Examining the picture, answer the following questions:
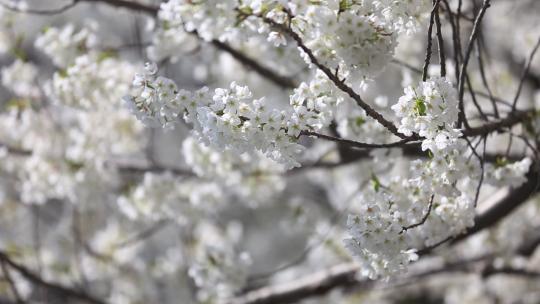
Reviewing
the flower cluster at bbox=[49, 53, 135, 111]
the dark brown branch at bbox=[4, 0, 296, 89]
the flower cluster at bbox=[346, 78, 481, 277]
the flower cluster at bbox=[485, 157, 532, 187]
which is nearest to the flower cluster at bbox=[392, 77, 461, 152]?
the flower cluster at bbox=[346, 78, 481, 277]

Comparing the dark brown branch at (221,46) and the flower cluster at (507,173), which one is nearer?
the flower cluster at (507,173)

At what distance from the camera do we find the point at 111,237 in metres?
6.97

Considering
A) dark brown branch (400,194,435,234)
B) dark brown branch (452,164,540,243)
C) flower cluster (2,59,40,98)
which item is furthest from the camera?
flower cluster (2,59,40,98)

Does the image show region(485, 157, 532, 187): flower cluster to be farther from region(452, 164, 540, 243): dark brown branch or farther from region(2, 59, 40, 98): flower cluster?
region(2, 59, 40, 98): flower cluster

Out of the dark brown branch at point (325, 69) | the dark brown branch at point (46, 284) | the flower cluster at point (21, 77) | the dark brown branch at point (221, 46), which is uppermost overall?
the dark brown branch at point (221, 46)

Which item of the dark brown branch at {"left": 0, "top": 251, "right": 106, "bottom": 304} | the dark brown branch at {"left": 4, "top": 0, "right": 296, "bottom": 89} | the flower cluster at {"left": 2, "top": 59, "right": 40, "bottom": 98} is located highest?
the dark brown branch at {"left": 4, "top": 0, "right": 296, "bottom": 89}

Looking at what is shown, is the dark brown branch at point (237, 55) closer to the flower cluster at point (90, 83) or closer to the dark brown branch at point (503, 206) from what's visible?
the flower cluster at point (90, 83)

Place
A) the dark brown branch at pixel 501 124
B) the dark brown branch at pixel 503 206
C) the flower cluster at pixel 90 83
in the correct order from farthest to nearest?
1. the flower cluster at pixel 90 83
2. the dark brown branch at pixel 503 206
3. the dark brown branch at pixel 501 124

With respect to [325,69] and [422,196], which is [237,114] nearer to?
[325,69]

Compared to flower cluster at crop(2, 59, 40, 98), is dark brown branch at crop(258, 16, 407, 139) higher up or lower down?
higher up

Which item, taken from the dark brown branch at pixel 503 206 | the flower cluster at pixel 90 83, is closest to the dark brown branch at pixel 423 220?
the dark brown branch at pixel 503 206

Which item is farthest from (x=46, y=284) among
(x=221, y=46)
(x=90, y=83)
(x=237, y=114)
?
(x=237, y=114)

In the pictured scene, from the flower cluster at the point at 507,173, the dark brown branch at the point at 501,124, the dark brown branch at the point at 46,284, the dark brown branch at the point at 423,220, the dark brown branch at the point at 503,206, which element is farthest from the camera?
the dark brown branch at the point at 46,284

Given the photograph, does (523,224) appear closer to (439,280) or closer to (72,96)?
(439,280)
